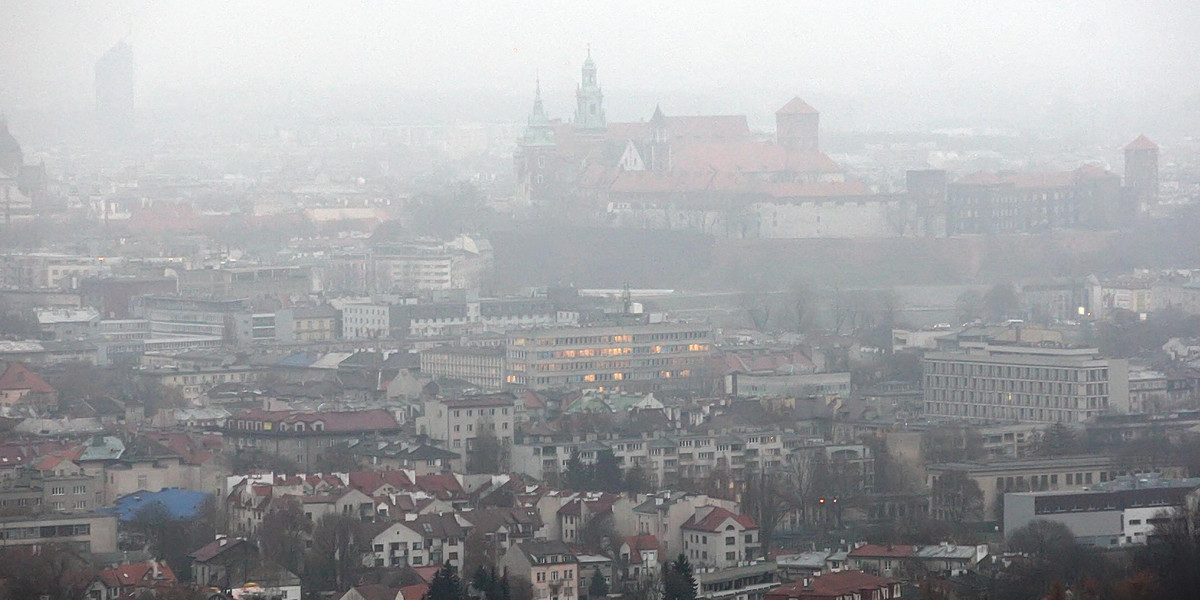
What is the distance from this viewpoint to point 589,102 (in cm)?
8512

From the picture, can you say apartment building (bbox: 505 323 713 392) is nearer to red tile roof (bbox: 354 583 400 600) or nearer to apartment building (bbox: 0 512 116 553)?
apartment building (bbox: 0 512 116 553)

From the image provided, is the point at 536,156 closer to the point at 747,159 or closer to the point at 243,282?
the point at 747,159

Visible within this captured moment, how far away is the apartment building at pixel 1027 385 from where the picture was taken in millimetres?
42156

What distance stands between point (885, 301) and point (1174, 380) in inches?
678

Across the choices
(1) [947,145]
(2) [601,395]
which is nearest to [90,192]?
(1) [947,145]

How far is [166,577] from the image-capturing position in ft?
91.9

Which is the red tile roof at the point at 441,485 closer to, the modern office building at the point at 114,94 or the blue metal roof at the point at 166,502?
the blue metal roof at the point at 166,502

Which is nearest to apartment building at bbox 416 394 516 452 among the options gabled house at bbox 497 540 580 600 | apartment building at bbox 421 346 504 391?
gabled house at bbox 497 540 580 600

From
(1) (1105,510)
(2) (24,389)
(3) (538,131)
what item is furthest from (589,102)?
(1) (1105,510)

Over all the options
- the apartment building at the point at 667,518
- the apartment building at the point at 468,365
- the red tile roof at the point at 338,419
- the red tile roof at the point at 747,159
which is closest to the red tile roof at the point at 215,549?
the apartment building at the point at 667,518

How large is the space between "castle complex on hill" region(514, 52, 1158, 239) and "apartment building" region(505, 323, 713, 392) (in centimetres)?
2494

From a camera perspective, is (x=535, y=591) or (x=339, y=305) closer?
(x=535, y=591)

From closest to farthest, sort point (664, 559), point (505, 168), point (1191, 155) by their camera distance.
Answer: point (664, 559)
point (1191, 155)
point (505, 168)

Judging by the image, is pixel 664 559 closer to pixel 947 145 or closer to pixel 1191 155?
pixel 1191 155
